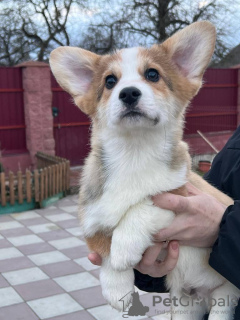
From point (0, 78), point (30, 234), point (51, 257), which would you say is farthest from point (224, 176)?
point (0, 78)

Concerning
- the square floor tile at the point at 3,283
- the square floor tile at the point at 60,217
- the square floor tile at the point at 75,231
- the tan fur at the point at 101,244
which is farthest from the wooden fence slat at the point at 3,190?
the tan fur at the point at 101,244

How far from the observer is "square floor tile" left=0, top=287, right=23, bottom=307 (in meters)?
5.00

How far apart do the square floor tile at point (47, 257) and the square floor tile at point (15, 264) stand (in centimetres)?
11

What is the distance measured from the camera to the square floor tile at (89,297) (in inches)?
196

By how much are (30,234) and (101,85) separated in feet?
19.6

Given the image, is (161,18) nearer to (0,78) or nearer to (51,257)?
(0,78)

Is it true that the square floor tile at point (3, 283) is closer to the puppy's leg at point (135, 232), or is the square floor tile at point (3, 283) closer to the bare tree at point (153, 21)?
the puppy's leg at point (135, 232)

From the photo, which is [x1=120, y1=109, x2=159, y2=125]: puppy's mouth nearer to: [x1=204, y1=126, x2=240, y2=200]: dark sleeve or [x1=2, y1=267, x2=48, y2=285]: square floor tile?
[x1=204, y1=126, x2=240, y2=200]: dark sleeve

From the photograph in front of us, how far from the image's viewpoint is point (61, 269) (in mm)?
6047

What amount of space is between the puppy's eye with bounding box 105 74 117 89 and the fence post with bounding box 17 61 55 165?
32.5ft

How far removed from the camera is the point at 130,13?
22500 mm

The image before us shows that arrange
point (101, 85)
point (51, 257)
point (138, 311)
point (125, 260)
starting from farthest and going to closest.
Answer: point (51, 257) < point (138, 311) < point (101, 85) < point (125, 260)

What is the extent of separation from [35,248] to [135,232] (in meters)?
5.39

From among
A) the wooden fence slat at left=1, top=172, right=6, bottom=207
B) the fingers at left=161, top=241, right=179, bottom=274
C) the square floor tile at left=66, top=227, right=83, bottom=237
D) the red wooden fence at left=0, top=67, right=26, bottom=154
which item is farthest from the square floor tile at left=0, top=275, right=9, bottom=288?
the red wooden fence at left=0, top=67, right=26, bottom=154
